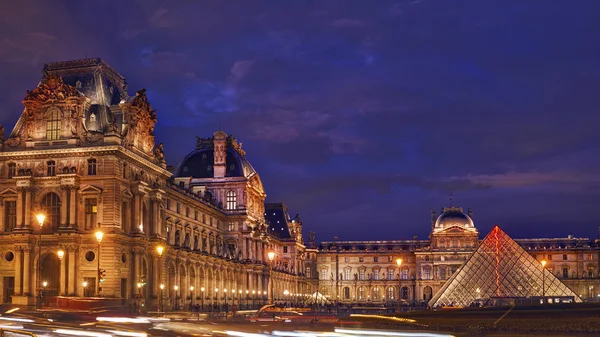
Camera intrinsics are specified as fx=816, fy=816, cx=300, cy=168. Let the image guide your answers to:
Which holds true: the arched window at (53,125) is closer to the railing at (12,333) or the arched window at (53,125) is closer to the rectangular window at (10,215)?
the rectangular window at (10,215)

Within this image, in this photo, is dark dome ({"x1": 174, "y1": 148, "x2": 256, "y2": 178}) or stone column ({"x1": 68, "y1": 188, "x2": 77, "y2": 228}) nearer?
stone column ({"x1": 68, "y1": 188, "x2": 77, "y2": 228})

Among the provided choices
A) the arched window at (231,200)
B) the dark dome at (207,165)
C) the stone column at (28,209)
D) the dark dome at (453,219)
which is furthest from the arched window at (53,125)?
the dark dome at (453,219)

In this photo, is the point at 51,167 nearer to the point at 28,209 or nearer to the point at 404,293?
the point at 28,209

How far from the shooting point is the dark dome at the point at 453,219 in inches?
6181

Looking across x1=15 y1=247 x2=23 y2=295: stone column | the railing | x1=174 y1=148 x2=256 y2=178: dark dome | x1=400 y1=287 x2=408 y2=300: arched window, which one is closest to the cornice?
x1=15 y1=247 x2=23 y2=295: stone column

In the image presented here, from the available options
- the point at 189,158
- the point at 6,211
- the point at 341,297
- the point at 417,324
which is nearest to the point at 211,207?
the point at 189,158

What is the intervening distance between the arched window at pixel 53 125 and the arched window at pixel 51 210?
173 inches

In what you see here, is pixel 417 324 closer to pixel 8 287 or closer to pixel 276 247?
pixel 8 287

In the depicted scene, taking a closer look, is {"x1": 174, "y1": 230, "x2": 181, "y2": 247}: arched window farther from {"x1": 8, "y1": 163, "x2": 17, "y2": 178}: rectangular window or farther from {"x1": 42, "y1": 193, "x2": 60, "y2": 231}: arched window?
{"x1": 8, "y1": 163, "x2": 17, "y2": 178}: rectangular window

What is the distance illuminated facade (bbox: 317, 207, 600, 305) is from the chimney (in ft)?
201

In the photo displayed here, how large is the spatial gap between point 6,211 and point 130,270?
10.2 meters

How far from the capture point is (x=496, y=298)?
2931 inches

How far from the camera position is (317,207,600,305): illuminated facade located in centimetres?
15400

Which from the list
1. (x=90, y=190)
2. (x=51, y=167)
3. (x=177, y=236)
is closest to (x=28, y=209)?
(x=51, y=167)
